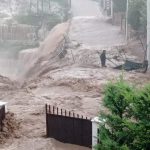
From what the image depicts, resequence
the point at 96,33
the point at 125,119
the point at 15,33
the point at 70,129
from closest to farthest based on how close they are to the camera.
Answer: the point at 125,119
the point at 70,129
the point at 96,33
the point at 15,33

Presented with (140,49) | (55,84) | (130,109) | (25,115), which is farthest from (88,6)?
(130,109)

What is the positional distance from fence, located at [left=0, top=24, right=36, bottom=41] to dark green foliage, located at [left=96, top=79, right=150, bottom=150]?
3773 centimetres

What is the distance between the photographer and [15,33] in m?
45.3

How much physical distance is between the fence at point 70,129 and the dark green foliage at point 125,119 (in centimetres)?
365

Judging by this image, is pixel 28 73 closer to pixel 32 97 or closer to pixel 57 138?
pixel 32 97

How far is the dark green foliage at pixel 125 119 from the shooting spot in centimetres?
716

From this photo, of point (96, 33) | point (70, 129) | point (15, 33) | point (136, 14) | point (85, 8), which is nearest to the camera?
point (70, 129)

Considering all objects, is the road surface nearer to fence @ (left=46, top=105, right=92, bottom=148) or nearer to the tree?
the tree

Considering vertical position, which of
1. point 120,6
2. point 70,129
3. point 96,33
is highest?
point 120,6

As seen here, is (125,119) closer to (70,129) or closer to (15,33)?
(70,129)

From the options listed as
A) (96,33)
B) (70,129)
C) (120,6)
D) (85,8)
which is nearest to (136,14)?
(96,33)

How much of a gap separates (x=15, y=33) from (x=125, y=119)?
3891cm

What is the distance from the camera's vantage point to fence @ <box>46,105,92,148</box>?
11805 mm

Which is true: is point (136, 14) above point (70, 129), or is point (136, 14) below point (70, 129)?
above
